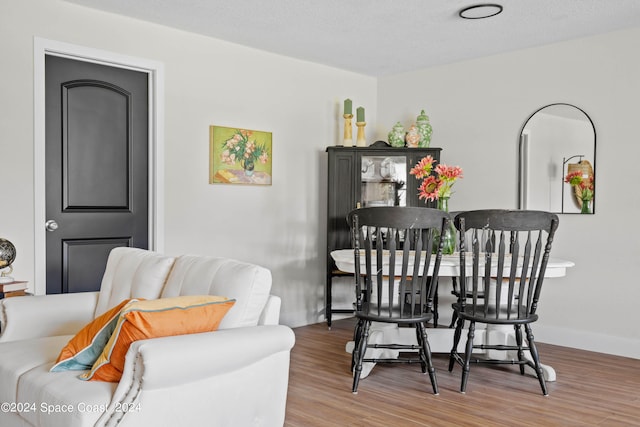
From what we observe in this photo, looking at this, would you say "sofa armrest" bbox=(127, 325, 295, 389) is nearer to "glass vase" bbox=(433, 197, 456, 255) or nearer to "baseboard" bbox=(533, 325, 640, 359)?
"glass vase" bbox=(433, 197, 456, 255)

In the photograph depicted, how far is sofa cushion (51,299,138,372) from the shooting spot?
211 centimetres

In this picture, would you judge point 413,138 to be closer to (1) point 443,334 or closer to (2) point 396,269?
(1) point 443,334

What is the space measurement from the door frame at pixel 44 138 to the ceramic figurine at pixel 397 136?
6.86ft

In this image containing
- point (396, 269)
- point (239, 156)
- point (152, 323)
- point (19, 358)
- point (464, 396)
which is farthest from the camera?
point (239, 156)

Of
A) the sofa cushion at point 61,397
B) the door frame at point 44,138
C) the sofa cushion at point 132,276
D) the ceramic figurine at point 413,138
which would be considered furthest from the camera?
the ceramic figurine at point 413,138

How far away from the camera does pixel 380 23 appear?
4.11 metres

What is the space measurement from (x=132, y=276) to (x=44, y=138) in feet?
4.73

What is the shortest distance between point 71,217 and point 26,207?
0.31m

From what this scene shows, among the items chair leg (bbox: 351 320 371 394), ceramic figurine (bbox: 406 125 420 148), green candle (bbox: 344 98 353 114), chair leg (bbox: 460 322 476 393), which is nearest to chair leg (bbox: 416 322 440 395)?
chair leg (bbox: 460 322 476 393)

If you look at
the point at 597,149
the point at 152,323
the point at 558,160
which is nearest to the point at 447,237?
the point at 558,160

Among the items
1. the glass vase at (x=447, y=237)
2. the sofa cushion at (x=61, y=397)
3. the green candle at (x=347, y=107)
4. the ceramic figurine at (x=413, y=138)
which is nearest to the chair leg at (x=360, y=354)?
the glass vase at (x=447, y=237)

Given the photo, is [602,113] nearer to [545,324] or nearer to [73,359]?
[545,324]

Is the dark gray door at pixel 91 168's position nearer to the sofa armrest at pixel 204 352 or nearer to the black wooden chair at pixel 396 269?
the black wooden chair at pixel 396 269

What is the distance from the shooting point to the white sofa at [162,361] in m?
1.86
